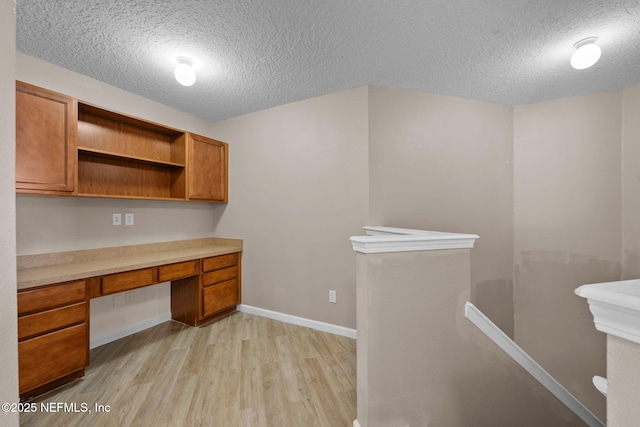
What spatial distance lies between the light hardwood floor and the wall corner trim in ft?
3.19

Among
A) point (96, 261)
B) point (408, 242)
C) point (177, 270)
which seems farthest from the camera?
point (177, 270)

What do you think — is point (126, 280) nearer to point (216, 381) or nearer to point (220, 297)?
point (220, 297)

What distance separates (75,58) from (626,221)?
5342 mm

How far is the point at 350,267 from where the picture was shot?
104 inches

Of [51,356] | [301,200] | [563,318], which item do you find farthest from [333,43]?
[563,318]

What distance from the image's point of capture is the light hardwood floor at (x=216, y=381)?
161 cm

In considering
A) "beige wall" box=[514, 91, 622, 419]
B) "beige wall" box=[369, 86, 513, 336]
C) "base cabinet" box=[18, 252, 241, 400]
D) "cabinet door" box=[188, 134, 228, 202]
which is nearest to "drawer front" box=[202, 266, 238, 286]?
"base cabinet" box=[18, 252, 241, 400]

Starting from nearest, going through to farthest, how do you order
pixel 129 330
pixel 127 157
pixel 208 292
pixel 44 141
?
pixel 44 141, pixel 127 157, pixel 129 330, pixel 208 292

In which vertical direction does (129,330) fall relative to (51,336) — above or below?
below

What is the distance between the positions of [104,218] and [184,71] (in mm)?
1589

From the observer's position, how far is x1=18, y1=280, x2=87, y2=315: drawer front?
5.33 feet

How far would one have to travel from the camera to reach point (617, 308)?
0.49 meters

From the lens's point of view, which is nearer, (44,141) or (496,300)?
(44,141)

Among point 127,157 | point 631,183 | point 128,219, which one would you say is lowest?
point 128,219
